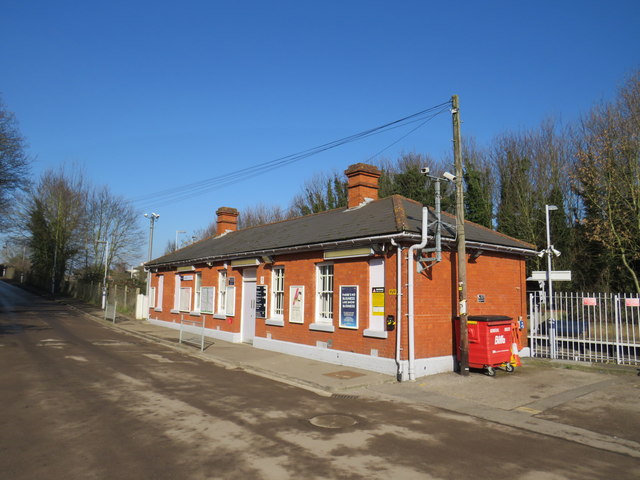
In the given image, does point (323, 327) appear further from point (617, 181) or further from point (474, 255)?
point (617, 181)

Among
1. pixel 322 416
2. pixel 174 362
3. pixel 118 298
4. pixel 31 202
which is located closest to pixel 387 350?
pixel 322 416

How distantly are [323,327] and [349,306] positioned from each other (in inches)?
50.9

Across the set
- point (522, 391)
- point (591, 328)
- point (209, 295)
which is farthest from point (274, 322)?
point (591, 328)

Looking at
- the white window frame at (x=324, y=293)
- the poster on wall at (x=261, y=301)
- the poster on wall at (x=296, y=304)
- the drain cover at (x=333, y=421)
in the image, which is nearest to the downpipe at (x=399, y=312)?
the white window frame at (x=324, y=293)

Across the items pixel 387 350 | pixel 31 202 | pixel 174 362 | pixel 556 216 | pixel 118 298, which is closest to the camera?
pixel 387 350

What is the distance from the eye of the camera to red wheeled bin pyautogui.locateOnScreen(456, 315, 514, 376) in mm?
11711

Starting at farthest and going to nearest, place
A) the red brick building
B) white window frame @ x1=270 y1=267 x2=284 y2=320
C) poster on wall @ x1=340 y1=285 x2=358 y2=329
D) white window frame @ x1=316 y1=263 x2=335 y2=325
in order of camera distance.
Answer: white window frame @ x1=270 y1=267 x2=284 y2=320
white window frame @ x1=316 y1=263 x2=335 y2=325
poster on wall @ x1=340 y1=285 x2=358 y2=329
the red brick building

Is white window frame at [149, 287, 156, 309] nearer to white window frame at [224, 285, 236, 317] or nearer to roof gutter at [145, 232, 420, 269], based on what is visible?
roof gutter at [145, 232, 420, 269]

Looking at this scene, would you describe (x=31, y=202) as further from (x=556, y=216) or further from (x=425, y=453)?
(x=425, y=453)

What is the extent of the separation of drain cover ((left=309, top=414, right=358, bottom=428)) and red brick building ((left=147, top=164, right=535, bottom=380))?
3815 mm

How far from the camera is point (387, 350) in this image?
1185cm

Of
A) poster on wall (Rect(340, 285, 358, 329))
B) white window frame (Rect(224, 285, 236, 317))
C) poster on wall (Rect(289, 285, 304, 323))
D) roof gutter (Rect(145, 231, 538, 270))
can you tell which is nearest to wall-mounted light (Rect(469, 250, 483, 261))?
roof gutter (Rect(145, 231, 538, 270))

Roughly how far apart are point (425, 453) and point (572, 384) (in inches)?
268

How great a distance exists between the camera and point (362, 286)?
12820mm
